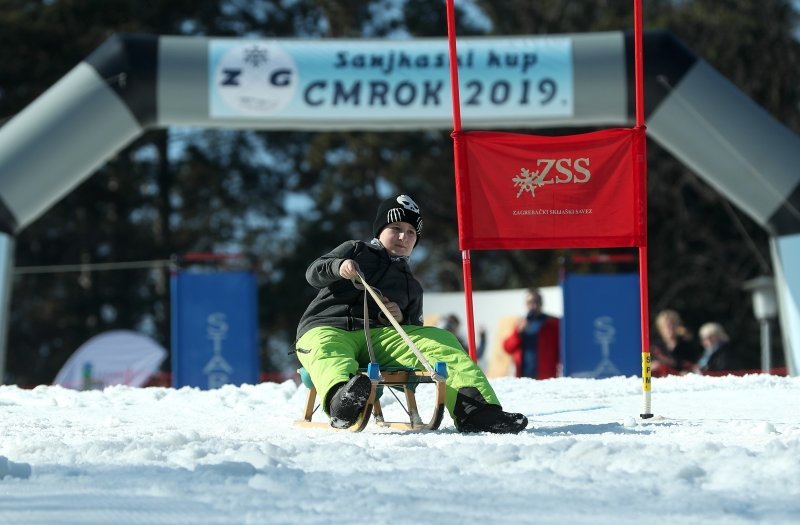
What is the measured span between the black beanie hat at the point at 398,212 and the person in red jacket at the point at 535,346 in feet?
19.5

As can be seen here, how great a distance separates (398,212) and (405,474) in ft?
6.11

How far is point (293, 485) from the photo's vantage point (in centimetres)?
303

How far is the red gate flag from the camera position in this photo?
521 centimetres

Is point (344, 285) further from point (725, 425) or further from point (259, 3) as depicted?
point (259, 3)

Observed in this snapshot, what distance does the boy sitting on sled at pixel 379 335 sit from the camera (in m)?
4.33

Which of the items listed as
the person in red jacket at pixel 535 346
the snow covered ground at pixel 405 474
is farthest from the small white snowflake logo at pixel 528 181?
the person in red jacket at pixel 535 346

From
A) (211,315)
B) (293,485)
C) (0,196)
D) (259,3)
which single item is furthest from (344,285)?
(259,3)

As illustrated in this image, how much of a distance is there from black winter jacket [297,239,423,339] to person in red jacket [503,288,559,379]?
5.96 metres

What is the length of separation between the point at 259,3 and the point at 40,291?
7.79m

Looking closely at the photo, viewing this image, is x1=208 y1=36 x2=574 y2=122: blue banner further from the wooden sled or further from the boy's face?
the wooden sled

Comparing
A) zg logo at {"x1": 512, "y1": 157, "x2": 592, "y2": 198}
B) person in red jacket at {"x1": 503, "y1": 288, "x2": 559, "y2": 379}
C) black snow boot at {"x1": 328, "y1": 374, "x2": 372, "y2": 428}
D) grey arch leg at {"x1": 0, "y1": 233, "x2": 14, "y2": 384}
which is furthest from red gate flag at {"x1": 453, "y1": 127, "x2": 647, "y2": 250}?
person in red jacket at {"x1": 503, "y1": 288, "x2": 559, "y2": 379}

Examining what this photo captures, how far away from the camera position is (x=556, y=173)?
5188 millimetres

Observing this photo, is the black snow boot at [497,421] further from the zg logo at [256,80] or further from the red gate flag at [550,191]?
the zg logo at [256,80]

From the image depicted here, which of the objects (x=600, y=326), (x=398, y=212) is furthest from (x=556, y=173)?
(x=600, y=326)
